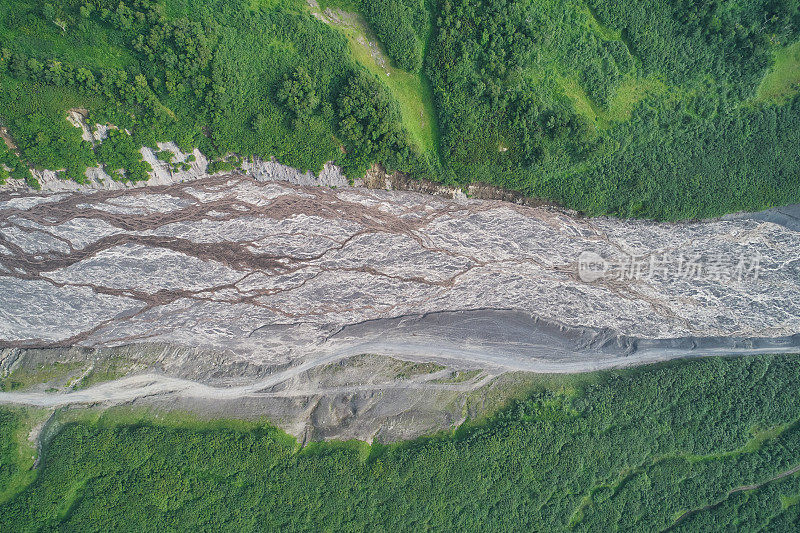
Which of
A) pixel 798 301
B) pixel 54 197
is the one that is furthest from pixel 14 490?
pixel 798 301

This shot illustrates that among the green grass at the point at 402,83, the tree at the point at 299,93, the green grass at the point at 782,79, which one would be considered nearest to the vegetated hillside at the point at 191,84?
the tree at the point at 299,93

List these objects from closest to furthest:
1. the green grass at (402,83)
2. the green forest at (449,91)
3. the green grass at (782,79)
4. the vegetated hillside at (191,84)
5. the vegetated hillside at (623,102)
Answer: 1. the vegetated hillside at (191,84)
2. the green forest at (449,91)
3. the green grass at (402,83)
4. the vegetated hillside at (623,102)
5. the green grass at (782,79)

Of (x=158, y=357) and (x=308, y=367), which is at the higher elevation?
(x=158, y=357)

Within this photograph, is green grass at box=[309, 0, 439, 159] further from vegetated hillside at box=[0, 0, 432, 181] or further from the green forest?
vegetated hillside at box=[0, 0, 432, 181]

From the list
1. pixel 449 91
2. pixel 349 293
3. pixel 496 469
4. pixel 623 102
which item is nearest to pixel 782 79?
pixel 623 102

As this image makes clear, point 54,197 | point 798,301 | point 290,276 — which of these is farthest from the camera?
point 798,301

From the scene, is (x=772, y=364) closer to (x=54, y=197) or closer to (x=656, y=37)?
(x=656, y=37)

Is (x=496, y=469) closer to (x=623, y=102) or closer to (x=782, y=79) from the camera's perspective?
(x=623, y=102)

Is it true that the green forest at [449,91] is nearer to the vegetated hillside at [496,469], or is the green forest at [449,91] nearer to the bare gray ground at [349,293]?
the bare gray ground at [349,293]
